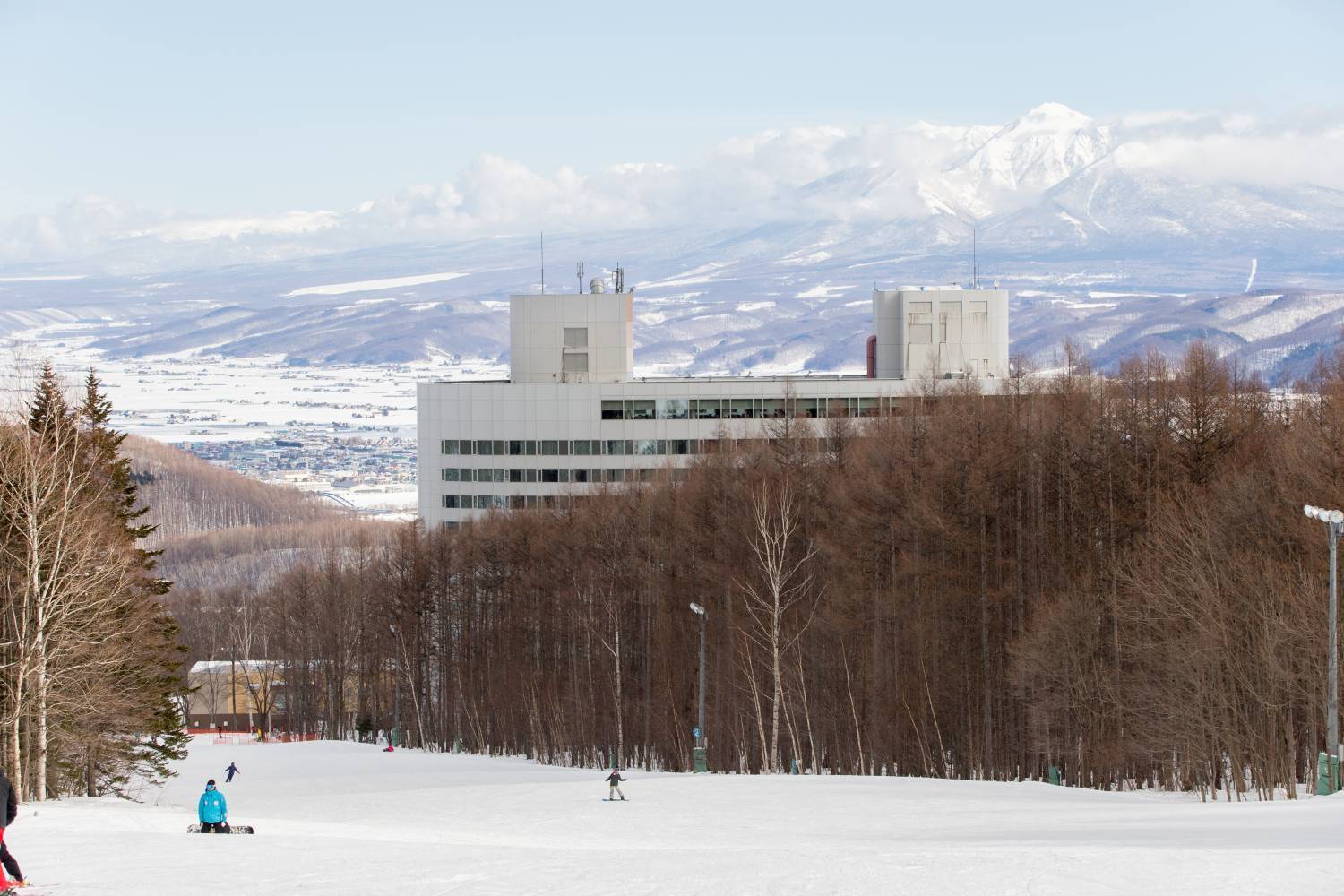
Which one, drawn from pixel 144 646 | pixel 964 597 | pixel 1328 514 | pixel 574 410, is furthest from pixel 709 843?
pixel 574 410

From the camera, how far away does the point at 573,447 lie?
13200 cm

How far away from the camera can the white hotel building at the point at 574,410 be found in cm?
13100

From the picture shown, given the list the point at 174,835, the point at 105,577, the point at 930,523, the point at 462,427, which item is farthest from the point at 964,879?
the point at 462,427

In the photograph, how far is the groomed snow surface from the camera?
2366cm

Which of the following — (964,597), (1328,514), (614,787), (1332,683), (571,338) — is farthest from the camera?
(571,338)

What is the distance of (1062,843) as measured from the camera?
28172 mm

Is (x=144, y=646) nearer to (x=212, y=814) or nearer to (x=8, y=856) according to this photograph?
(x=212, y=814)

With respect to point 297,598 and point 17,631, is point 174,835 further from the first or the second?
point 297,598

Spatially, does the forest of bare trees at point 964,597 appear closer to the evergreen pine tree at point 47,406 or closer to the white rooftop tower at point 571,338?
the evergreen pine tree at point 47,406

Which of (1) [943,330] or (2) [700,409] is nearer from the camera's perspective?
(2) [700,409]

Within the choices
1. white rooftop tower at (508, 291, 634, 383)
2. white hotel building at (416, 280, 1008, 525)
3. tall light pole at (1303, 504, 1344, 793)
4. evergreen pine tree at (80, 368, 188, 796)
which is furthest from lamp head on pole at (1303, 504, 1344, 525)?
white rooftop tower at (508, 291, 634, 383)

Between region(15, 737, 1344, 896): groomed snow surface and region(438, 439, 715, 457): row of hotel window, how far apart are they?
3262 inches

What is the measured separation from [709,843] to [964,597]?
30877 millimetres

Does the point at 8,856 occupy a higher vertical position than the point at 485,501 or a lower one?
lower
